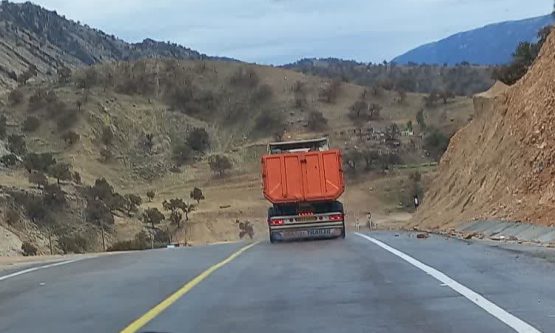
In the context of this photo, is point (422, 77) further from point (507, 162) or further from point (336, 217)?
point (336, 217)

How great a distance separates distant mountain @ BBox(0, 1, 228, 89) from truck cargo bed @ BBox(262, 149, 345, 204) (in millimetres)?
86254

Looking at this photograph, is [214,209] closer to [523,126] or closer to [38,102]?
[38,102]

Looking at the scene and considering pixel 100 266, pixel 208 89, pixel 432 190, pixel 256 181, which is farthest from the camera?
pixel 208 89

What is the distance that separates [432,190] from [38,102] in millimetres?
59626

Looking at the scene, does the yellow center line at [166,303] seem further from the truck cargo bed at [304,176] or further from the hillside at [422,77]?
the hillside at [422,77]

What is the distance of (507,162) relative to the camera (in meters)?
37.3

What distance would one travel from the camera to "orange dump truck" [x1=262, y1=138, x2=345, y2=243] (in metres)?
32.2

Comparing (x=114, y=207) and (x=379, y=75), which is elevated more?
(x=379, y=75)

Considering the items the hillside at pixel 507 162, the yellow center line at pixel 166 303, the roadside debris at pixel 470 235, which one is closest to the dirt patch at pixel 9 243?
the hillside at pixel 507 162

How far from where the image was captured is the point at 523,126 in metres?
37.5

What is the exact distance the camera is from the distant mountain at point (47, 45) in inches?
4889

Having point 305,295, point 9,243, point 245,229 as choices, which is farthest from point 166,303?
point 245,229

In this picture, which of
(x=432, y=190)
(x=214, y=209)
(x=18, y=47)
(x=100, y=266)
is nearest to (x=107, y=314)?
(x=100, y=266)

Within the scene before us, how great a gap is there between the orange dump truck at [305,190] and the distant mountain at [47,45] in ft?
283
